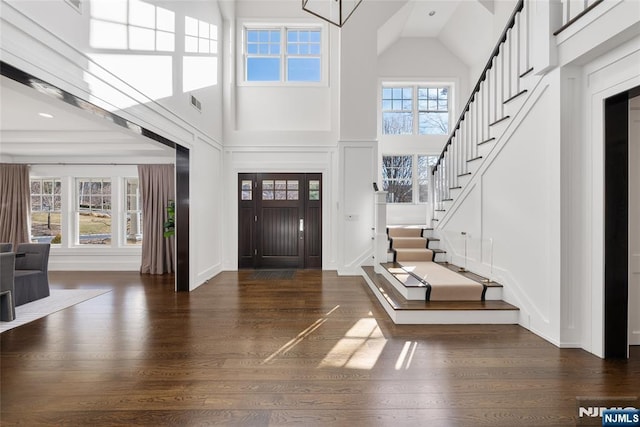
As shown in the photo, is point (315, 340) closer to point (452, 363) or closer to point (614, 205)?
point (452, 363)

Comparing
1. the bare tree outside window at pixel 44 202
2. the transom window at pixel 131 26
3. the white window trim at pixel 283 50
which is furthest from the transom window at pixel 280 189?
the bare tree outside window at pixel 44 202

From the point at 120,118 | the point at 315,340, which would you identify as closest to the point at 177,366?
the point at 315,340

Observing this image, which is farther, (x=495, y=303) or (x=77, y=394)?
(x=495, y=303)

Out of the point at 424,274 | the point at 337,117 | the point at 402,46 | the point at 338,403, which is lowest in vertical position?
the point at 338,403

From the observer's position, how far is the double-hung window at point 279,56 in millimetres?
6668

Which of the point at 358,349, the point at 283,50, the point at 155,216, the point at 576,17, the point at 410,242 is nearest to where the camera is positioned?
the point at 576,17

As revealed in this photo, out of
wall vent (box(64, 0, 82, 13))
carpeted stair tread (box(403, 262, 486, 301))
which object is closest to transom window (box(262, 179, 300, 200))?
carpeted stair tread (box(403, 262, 486, 301))

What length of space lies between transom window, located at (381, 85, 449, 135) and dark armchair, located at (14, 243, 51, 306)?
23.3 ft

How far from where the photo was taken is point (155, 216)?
21.0ft

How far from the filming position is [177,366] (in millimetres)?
2461

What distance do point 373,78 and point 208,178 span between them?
12.2 feet

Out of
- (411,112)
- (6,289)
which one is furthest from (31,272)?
(411,112)

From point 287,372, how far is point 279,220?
4.52 meters

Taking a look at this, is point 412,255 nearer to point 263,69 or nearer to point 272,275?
point 272,275
